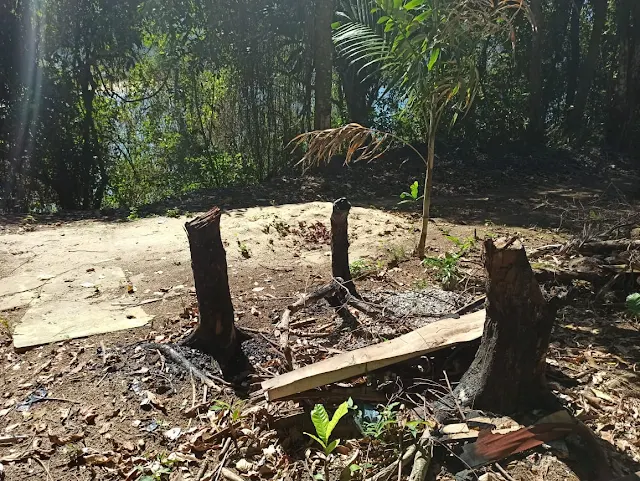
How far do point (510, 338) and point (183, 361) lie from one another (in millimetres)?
1827

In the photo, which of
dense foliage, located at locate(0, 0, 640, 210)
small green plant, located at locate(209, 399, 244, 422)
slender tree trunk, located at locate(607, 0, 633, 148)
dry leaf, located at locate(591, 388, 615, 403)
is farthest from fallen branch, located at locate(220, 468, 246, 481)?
slender tree trunk, located at locate(607, 0, 633, 148)

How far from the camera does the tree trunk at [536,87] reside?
1099 cm

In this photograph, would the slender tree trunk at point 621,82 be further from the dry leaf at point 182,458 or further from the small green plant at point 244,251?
the dry leaf at point 182,458

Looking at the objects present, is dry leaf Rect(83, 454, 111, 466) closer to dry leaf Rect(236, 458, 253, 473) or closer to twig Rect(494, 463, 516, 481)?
dry leaf Rect(236, 458, 253, 473)

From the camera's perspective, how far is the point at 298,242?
5.69 meters

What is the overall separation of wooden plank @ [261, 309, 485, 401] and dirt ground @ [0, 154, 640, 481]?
0.60 ft

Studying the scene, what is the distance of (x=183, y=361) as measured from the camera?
2979mm

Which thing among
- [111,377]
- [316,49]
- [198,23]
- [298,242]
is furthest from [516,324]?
[198,23]

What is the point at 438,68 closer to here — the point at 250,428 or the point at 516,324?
the point at 516,324

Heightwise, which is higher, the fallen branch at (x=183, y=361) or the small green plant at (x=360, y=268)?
the small green plant at (x=360, y=268)

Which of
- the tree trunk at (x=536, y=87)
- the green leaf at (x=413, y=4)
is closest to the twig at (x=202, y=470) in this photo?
the green leaf at (x=413, y=4)

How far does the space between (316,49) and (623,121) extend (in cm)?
703

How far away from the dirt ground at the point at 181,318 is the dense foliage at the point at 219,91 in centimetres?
243

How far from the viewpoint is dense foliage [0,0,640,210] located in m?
8.77
